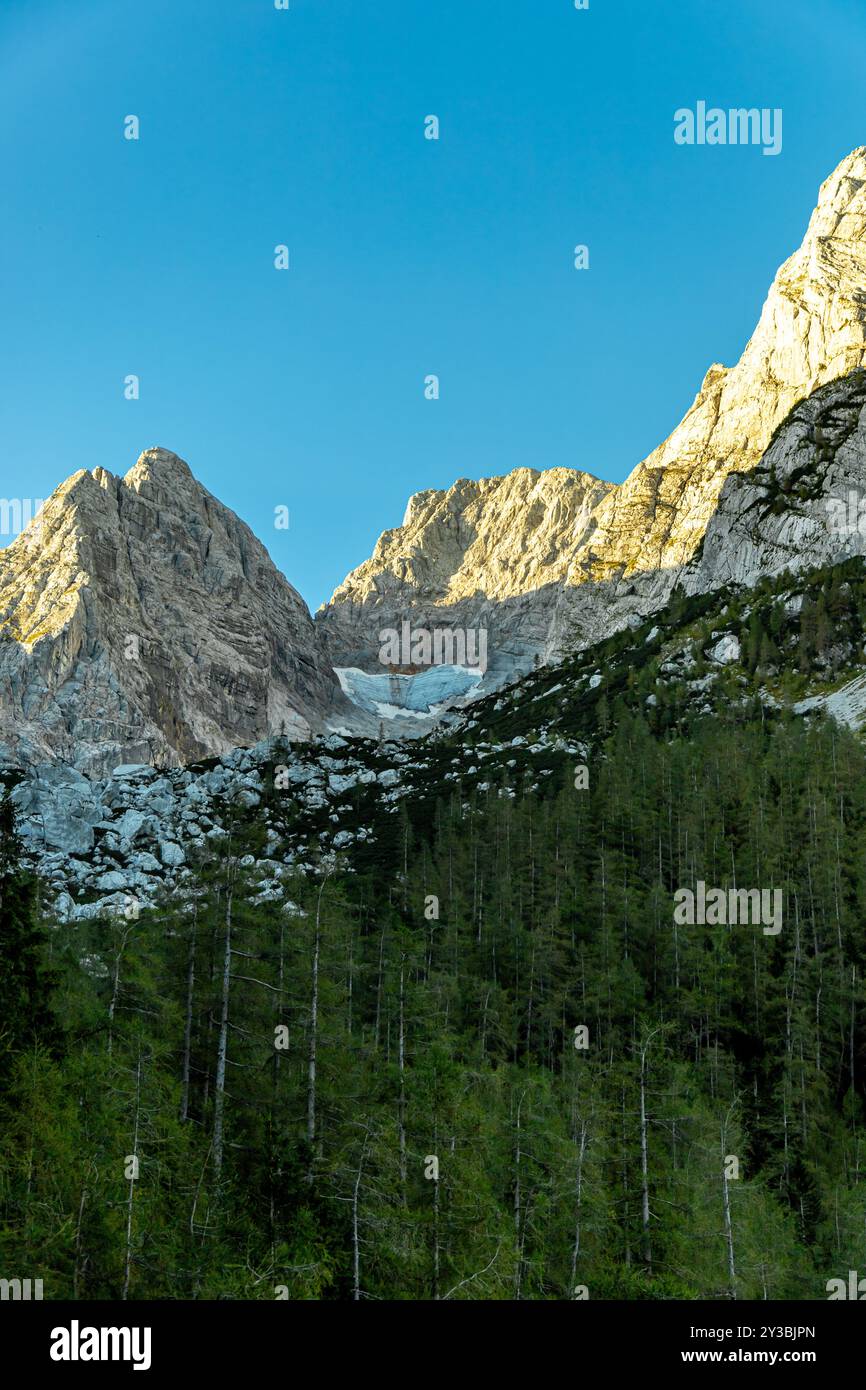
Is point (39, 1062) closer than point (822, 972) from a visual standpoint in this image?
Yes

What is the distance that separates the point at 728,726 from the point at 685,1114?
10274 centimetres

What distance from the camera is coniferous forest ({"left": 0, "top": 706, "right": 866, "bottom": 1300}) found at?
31.8 metres

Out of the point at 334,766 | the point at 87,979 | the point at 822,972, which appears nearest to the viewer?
the point at 87,979

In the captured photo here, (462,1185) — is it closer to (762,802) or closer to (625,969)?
(625,969)

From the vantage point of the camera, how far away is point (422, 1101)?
36.3 meters

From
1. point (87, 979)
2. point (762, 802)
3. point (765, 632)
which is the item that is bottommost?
point (87, 979)

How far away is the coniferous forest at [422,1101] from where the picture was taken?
1252 inches

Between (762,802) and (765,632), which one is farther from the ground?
(765,632)

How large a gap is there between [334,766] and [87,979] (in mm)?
120483

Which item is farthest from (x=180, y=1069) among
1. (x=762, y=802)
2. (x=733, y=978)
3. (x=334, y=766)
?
(x=334, y=766)

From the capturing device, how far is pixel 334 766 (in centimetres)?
17562
